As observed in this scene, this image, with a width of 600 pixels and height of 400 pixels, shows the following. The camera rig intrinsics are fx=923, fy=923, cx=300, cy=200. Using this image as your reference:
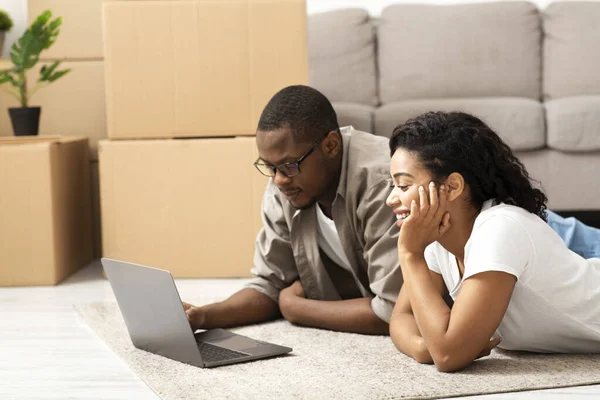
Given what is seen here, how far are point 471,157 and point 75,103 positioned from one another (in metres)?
2.18

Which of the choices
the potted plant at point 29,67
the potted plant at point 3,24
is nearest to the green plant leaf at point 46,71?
the potted plant at point 29,67

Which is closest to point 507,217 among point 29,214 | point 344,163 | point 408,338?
point 408,338

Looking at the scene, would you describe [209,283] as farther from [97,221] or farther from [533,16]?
[533,16]

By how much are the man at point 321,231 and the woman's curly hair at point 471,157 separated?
30cm

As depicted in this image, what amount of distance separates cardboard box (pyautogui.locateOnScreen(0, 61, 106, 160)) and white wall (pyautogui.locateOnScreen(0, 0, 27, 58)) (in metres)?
0.24

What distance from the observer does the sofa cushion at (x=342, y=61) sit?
3691 mm

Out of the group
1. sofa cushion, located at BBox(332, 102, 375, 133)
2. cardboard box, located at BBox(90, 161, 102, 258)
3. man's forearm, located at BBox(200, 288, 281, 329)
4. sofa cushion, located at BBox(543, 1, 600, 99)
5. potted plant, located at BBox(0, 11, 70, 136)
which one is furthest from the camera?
sofa cushion, located at BBox(543, 1, 600, 99)

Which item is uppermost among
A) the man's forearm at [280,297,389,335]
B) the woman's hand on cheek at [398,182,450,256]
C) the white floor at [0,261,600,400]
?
the woman's hand on cheek at [398,182,450,256]

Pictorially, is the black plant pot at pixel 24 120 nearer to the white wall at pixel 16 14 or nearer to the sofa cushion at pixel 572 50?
the white wall at pixel 16 14

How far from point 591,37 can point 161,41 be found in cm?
177

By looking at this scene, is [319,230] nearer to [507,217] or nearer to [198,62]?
[507,217]

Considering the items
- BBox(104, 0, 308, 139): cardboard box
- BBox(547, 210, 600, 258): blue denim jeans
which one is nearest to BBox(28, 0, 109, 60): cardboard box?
BBox(104, 0, 308, 139): cardboard box

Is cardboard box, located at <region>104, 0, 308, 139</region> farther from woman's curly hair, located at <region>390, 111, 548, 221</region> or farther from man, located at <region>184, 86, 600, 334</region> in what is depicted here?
woman's curly hair, located at <region>390, 111, 548, 221</region>

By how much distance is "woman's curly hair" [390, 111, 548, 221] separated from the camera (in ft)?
5.31
